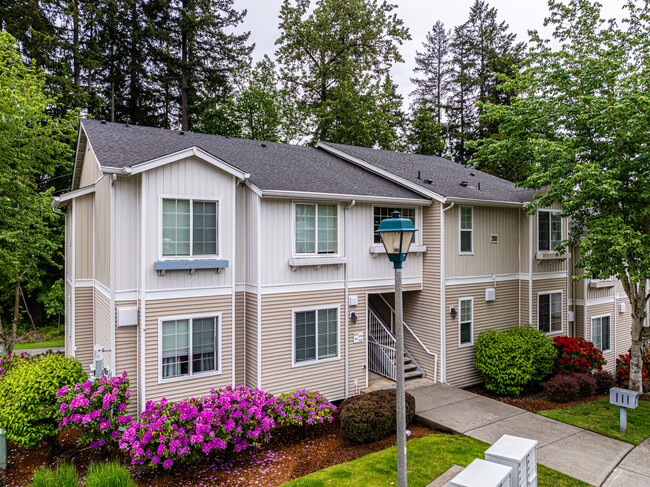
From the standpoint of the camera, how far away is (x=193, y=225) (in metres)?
8.92

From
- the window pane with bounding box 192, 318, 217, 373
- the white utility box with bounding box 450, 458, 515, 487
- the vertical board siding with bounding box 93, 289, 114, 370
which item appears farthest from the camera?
the window pane with bounding box 192, 318, 217, 373

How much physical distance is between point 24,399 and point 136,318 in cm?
235

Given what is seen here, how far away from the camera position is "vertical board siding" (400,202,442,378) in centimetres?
1181

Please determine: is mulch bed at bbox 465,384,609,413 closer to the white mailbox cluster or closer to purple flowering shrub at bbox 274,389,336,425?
the white mailbox cluster

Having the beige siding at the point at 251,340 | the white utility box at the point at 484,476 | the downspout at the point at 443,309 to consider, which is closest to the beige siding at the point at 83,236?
the beige siding at the point at 251,340

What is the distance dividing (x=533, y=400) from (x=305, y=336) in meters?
6.50

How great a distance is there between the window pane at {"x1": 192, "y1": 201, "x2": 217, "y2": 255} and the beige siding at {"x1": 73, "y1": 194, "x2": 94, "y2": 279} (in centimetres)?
441

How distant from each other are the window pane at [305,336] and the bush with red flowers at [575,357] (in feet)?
24.9

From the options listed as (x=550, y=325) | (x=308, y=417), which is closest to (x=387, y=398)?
(x=308, y=417)

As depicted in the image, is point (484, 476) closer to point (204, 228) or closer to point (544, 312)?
point (204, 228)

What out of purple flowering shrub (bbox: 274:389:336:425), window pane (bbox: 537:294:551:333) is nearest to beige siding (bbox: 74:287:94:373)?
purple flowering shrub (bbox: 274:389:336:425)

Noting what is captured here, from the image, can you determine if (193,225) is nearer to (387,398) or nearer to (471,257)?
(387,398)

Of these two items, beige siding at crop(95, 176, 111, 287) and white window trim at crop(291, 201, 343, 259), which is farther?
white window trim at crop(291, 201, 343, 259)

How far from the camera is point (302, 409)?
8.30 m
